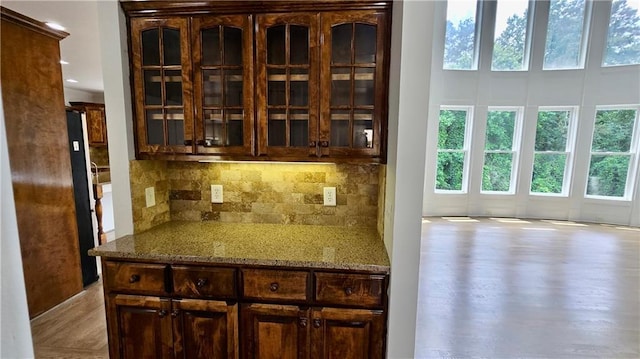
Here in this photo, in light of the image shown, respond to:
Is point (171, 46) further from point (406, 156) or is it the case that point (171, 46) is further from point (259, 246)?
point (406, 156)

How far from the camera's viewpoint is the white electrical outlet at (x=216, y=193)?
6.72 feet

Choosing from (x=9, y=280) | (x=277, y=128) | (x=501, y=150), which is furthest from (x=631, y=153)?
(x=9, y=280)

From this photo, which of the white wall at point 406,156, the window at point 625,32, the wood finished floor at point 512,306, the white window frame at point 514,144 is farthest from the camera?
the white window frame at point 514,144

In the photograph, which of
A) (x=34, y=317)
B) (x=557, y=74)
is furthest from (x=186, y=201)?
(x=557, y=74)

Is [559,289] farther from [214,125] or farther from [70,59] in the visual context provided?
[70,59]

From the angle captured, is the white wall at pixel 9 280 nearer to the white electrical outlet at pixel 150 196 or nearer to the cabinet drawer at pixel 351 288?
the cabinet drawer at pixel 351 288

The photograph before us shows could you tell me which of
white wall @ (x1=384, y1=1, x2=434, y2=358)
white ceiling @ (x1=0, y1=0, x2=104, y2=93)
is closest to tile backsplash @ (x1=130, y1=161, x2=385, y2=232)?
white wall @ (x1=384, y1=1, x2=434, y2=358)

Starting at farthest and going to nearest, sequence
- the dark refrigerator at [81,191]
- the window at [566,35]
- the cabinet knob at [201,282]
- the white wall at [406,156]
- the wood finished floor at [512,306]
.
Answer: the window at [566,35], the dark refrigerator at [81,191], the wood finished floor at [512,306], the cabinet knob at [201,282], the white wall at [406,156]

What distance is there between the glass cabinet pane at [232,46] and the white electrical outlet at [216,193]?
2.68 feet

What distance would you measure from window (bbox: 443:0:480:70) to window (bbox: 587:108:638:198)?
2869mm

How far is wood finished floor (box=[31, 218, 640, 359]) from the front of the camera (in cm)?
239

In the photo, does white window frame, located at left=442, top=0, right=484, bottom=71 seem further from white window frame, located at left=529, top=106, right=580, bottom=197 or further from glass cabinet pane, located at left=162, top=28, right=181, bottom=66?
glass cabinet pane, located at left=162, top=28, right=181, bottom=66

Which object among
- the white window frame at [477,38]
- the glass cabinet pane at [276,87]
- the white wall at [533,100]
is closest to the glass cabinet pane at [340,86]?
the glass cabinet pane at [276,87]

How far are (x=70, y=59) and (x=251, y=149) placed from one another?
14.7ft
